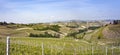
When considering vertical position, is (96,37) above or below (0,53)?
below

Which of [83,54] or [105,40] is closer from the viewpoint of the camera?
[83,54]

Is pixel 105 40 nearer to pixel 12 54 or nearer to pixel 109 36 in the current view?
pixel 109 36

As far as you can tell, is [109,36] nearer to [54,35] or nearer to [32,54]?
[54,35]

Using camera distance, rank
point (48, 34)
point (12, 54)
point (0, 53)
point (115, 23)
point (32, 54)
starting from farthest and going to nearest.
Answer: point (48, 34) < point (115, 23) < point (32, 54) < point (12, 54) < point (0, 53)

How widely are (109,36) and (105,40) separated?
8.78ft

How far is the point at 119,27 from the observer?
8856cm

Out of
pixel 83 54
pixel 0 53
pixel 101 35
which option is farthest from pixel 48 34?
pixel 0 53

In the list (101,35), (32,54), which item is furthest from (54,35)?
(32,54)

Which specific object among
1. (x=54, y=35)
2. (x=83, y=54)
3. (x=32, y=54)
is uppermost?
(x=32, y=54)

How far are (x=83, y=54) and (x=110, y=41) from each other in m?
27.6

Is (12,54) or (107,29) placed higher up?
(12,54)

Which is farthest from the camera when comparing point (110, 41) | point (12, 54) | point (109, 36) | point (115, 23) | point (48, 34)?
point (48, 34)

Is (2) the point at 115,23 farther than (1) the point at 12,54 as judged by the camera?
Yes

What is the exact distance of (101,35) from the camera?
Answer: 80.5 m
